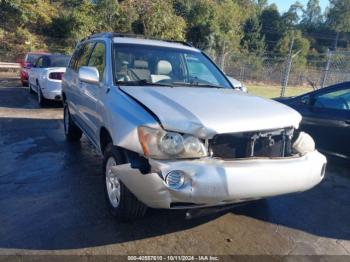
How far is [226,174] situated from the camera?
3.01 meters

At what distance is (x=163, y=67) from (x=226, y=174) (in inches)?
83.3

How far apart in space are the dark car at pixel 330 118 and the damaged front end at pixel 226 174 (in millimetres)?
2382

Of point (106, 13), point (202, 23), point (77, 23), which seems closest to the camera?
point (106, 13)

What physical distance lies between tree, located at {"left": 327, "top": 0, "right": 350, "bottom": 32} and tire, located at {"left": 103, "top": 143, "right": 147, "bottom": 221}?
7965 centimetres

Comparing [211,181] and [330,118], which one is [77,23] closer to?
[330,118]

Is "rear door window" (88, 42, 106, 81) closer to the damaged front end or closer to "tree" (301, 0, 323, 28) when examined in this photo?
the damaged front end

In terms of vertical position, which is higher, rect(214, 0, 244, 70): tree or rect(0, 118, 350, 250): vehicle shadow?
rect(214, 0, 244, 70): tree

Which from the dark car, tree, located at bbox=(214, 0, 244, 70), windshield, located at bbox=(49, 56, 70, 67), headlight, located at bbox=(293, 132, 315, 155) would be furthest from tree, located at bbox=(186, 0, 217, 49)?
headlight, located at bbox=(293, 132, 315, 155)

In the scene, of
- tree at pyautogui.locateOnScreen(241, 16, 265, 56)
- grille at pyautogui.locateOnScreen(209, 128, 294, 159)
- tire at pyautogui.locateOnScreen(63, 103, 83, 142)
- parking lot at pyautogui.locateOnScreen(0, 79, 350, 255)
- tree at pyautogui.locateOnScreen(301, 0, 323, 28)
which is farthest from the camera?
tree at pyautogui.locateOnScreen(301, 0, 323, 28)

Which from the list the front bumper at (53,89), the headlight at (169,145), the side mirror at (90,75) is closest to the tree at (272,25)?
the front bumper at (53,89)

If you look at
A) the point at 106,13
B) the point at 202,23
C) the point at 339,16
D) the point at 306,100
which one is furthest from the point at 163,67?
the point at 339,16

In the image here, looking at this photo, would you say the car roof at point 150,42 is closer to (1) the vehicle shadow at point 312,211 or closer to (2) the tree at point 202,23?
(1) the vehicle shadow at point 312,211

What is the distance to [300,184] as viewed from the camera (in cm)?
340

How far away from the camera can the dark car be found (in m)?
5.59
